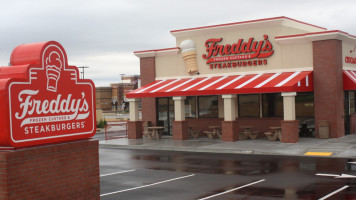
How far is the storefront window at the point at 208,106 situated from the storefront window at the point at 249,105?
1.70 metres

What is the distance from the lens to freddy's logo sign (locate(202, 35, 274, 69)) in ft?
85.0

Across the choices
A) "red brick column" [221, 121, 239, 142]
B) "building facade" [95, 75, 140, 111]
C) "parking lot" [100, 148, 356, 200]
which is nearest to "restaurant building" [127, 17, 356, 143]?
"red brick column" [221, 121, 239, 142]

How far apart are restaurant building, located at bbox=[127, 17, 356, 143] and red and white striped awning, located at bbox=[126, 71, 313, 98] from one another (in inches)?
1.9

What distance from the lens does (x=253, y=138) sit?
2544cm

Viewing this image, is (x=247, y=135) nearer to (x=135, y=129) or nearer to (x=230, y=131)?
(x=230, y=131)

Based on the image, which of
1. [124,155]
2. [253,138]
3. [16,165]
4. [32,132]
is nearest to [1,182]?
[16,165]

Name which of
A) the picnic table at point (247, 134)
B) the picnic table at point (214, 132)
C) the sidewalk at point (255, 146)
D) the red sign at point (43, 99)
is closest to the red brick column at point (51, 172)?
the red sign at point (43, 99)

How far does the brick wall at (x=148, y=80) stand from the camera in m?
30.0

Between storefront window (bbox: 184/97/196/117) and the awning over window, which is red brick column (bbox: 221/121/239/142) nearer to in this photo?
storefront window (bbox: 184/97/196/117)

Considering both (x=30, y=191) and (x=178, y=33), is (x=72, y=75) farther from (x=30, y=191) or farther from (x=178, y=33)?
(x=178, y=33)

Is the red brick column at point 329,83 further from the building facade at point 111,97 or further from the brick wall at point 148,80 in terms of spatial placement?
the building facade at point 111,97

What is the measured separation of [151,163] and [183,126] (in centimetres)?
821

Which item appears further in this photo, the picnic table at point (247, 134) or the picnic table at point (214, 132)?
the picnic table at point (214, 132)

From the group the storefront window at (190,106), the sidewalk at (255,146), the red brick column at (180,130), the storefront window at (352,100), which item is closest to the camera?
the sidewalk at (255,146)
